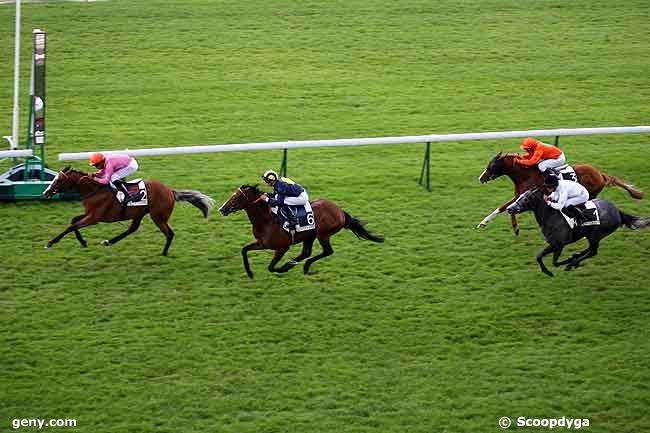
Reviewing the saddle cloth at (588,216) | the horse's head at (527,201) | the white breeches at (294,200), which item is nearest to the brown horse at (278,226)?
the white breeches at (294,200)

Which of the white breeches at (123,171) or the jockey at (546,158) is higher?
the jockey at (546,158)

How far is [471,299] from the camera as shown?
525 inches

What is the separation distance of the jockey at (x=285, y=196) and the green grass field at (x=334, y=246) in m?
0.90

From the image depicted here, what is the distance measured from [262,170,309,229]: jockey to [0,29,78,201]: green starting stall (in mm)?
3891

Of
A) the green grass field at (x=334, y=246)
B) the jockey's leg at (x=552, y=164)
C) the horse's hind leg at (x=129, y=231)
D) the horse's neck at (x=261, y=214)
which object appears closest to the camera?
the green grass field at (x=334, y=246)

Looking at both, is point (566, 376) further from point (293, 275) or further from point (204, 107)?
point (204, 107)

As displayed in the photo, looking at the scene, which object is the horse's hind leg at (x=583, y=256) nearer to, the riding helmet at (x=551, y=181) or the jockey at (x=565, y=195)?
the jockey at (x=565, y=195)

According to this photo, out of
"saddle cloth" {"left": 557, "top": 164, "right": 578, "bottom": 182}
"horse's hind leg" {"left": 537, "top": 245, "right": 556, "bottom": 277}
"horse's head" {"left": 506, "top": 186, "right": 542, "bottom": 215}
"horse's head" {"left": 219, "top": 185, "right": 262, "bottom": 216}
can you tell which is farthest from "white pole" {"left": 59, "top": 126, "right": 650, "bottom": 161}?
"horse's hind leg" {"left": 537, "top": 245, "right": 556, "bottom": 277}

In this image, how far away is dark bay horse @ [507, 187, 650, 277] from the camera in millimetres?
13477

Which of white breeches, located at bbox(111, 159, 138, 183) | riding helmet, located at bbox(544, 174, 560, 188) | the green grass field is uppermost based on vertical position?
riding helmet, located at bbox(544, 174, 560, 188)

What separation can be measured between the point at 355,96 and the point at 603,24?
627 centimetres

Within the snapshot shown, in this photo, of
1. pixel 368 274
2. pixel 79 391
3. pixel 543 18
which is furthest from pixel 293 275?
pixel 543 18

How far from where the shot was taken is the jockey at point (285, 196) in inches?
514

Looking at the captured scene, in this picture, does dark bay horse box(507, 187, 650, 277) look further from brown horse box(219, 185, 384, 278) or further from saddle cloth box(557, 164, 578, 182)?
brown horse box(219, 185, 384, 278)
